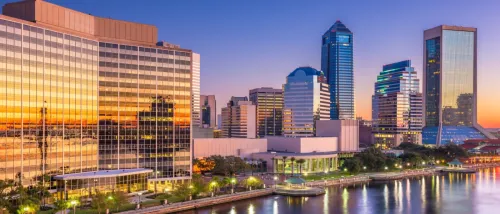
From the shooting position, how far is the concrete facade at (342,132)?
7062 inches

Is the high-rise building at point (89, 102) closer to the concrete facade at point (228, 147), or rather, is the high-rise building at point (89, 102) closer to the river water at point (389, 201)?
the river water at point (389, 201)

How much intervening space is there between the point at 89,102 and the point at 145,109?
12402mm

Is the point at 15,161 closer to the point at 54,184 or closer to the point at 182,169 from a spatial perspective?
the point at 54,184

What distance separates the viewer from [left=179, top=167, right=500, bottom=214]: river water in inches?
3593

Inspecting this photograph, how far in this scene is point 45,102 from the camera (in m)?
86.6

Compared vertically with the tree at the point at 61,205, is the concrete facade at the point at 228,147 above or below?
above

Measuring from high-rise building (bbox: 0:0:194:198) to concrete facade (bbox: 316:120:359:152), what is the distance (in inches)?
3310

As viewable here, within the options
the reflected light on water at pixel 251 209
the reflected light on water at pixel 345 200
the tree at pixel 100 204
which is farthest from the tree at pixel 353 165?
the tree at pixel 100 204

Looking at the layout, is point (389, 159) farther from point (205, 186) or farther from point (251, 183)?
point (205, 186)

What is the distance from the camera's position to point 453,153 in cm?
19350

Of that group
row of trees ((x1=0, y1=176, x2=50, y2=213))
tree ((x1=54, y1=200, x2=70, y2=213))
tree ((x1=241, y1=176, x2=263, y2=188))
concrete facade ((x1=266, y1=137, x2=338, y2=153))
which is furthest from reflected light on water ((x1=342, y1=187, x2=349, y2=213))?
row of trees ((x1=0, y1=176, x2=50, y2=213))

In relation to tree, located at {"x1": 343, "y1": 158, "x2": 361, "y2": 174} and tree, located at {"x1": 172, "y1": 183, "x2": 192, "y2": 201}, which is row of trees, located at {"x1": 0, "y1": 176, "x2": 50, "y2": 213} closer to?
tree, located at {"x1": 172, "y1": 183, "x2": 192, "y2": 201}

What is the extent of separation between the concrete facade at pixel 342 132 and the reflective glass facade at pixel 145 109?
84.0 m

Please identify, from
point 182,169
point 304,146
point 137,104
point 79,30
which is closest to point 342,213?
point 182,169
